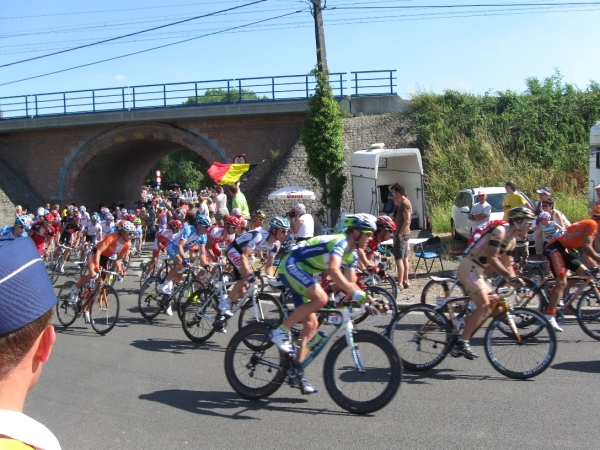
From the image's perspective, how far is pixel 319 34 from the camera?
82.5 ft

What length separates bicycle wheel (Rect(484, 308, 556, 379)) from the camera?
6.77m

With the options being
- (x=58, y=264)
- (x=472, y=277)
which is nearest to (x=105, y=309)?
(x=472, y=277)

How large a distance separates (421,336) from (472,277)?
883 millimetres

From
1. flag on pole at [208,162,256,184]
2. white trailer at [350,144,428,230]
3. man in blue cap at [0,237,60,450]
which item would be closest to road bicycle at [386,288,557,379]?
man in blue cap at [0,237,60,450]

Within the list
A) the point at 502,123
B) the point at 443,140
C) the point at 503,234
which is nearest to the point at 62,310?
the point at 503,234

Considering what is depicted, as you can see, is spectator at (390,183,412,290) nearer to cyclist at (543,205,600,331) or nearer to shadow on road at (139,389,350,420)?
cyclist at (543,205,600,331)

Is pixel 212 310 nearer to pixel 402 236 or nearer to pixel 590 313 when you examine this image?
pixel 402 236

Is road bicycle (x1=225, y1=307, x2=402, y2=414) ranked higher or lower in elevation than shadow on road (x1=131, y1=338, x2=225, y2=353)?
higher

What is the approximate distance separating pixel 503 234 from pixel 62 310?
23.8 ft

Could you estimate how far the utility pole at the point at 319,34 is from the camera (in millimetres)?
24794

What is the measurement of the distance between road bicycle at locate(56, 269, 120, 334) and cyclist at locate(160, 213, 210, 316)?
0.90 m

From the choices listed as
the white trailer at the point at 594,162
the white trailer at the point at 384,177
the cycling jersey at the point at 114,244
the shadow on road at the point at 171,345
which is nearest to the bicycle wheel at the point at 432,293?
the shadow on road at the point at 171,345

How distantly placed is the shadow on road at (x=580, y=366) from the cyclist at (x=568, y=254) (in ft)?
3.27

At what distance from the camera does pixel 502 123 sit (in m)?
26.3
